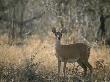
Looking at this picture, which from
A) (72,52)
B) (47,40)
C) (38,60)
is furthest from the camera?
(47,40)

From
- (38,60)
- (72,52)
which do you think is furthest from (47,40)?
(72,52)

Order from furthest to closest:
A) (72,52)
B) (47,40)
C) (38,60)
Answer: (47,40) < (38,60) < (72,52)

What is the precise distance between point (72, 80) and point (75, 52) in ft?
5.65

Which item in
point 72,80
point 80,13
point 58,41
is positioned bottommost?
point 72,80

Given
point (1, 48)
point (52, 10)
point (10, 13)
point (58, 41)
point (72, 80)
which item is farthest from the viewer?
point (10, 13)

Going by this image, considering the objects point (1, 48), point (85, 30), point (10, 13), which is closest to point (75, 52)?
point (1, 48)

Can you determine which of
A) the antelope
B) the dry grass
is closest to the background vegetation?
the dry grass

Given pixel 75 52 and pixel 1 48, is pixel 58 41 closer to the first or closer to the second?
pixel 75 52

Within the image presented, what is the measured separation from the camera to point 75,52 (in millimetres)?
10688

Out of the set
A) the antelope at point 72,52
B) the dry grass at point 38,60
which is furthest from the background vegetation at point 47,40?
the antelope at point 72,52

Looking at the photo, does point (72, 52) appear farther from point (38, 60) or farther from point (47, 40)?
point (47, 40)

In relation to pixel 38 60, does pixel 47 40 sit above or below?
above

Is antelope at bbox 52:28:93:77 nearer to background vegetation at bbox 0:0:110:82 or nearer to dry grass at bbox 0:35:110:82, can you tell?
background vegetation at bbox 0:0:110:82

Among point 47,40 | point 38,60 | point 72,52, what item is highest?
point 47,40
